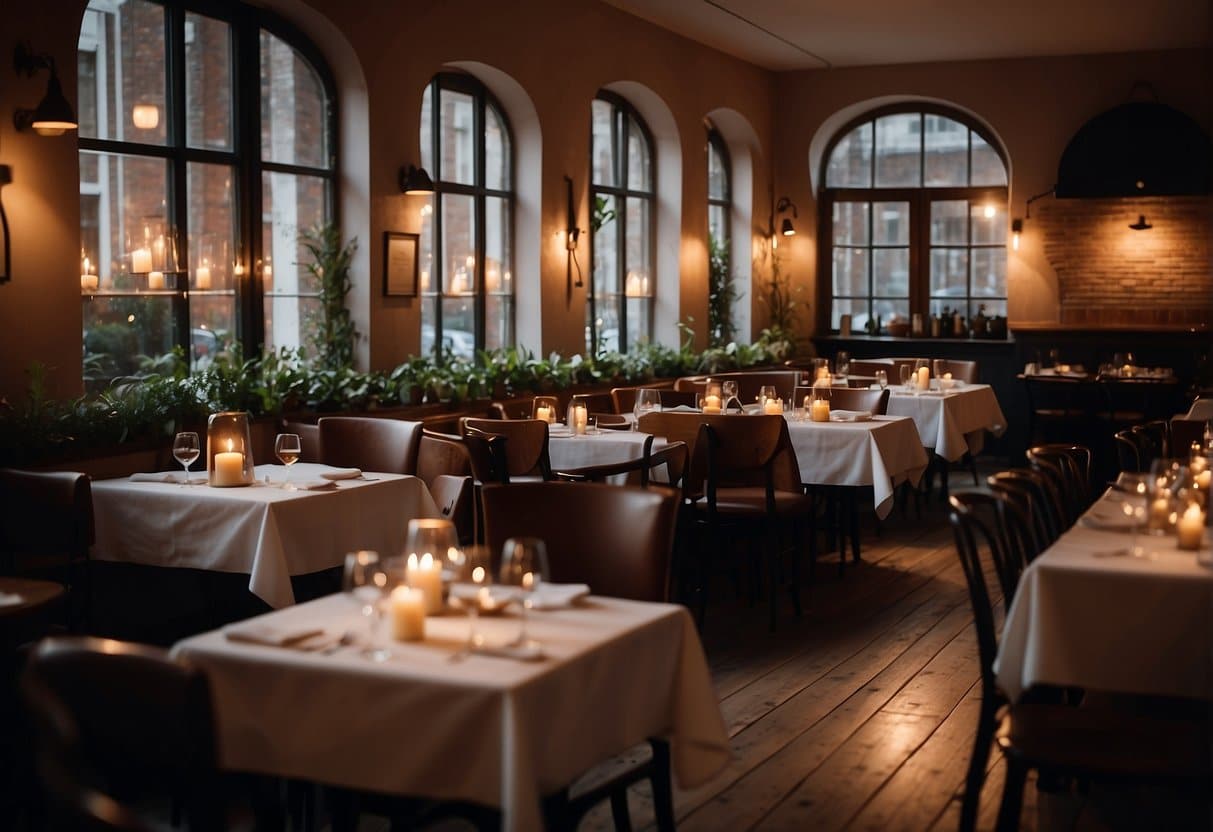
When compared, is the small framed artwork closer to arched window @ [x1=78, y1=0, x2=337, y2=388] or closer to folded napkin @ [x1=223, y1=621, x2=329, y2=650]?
arched window @ [x1=78, y1=0, x2=337, y2=388]

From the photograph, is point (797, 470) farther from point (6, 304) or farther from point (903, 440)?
point (6, 304)

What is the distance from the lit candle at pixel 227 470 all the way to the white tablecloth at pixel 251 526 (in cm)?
5

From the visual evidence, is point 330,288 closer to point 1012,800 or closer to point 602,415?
point 602,415

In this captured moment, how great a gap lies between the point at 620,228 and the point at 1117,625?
8553mm

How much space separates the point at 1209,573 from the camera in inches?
127

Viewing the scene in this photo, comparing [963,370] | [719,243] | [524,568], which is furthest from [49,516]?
[719,243]

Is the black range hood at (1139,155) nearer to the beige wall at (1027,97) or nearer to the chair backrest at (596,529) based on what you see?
the beige wall at (1027,97)

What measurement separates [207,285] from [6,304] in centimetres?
153

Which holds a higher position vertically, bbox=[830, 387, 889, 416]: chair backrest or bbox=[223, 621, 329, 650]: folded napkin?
bbox=[830, 387, 889, 416]: chair backrest

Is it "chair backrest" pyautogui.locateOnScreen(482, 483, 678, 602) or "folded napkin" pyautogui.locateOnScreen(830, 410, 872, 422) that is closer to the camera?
"chair backrest" pyautogui.locateOnScreen(482, 483, 678, 602)

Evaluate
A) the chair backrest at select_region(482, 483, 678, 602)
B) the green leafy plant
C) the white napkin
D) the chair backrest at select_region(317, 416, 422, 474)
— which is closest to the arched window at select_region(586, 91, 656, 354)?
the green leafy plant

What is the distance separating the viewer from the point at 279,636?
105 inches

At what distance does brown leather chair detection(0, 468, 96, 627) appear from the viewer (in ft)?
14.6

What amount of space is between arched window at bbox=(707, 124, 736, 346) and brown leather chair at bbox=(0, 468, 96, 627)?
8.54 meters
